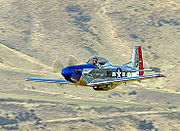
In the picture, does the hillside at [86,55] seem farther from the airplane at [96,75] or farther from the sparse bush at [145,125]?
the airplane at [96,75]

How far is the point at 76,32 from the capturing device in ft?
396

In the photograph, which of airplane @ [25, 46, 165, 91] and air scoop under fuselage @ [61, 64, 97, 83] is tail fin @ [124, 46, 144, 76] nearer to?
airplane @ [25, 46, 165, 91]

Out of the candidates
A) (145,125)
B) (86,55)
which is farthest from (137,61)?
(86,55)

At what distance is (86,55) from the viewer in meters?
106

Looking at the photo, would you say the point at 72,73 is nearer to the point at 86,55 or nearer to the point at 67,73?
the point at 67,73

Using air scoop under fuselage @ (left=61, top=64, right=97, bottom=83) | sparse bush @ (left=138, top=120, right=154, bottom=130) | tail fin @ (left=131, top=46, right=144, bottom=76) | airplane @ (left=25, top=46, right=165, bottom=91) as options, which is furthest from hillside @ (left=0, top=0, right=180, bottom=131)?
air scoop under fuselage @ (left=61, top=64, right=97, bottom=83)

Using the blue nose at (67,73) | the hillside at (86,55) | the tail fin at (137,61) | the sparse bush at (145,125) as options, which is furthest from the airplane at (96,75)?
the sparse bush at (145,125)

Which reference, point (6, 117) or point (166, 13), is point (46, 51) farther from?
point (166, 13)

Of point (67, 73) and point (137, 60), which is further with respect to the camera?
point (137, 60)

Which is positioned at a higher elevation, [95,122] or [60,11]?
[60,11]

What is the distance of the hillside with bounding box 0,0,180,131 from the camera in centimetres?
9019

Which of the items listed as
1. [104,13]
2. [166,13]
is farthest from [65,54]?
[166,13]

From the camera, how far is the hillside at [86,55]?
90188 mm

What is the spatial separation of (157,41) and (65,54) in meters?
29.6
